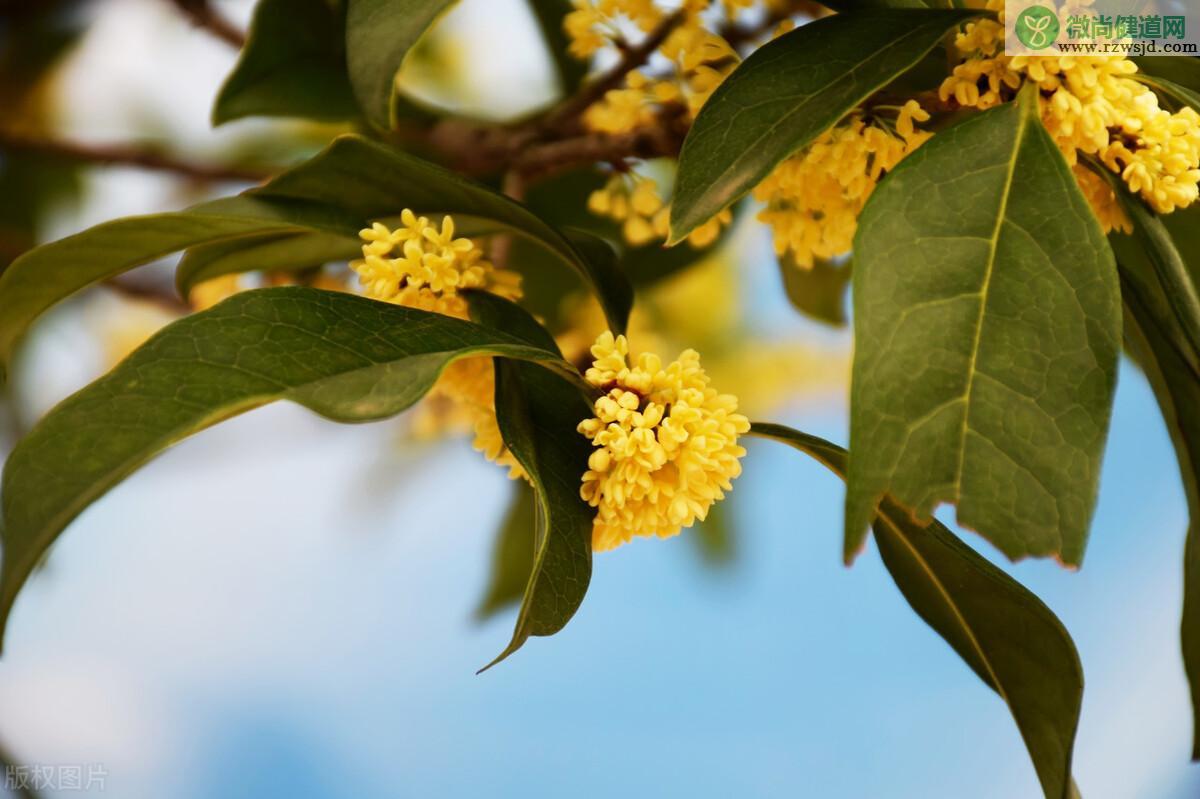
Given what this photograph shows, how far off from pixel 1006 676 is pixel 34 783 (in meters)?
0.67

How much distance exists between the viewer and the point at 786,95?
14.9 inches

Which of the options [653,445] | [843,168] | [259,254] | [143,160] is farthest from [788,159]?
[143,160]

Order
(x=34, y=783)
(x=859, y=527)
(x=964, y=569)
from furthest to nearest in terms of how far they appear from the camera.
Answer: (x=34, y=783), (x=964, y=569), (x=859, y=527)

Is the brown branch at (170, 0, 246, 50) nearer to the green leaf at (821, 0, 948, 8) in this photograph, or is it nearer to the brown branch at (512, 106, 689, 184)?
the brown branch at (512, 106, 689, 184)

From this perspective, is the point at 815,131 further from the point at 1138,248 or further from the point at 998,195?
the point at 1138,248

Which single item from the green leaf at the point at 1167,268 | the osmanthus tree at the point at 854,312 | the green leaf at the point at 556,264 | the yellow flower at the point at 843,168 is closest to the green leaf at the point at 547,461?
the osmanthus tree at the point at 854,312

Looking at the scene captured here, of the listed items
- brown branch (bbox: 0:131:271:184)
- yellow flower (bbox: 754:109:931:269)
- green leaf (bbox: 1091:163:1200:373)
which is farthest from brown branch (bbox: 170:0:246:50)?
green leaf (bbox: 1091:163:1200:373)

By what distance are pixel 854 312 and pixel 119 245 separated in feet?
0.90

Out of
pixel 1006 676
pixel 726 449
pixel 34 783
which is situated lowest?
pixel 34 783

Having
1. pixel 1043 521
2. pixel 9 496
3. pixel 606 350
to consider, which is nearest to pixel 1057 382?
pixel 1043 521

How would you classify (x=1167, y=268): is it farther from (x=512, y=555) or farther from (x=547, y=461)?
(x=512, y=555)

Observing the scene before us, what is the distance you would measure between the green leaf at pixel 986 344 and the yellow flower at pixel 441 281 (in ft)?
0.49

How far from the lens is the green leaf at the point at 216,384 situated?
31 centimetres

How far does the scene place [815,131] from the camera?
1.17 feet
